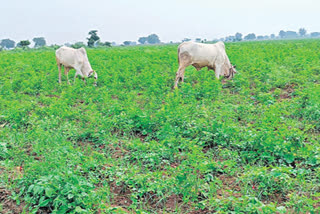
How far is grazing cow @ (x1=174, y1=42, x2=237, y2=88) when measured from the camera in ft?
32.0

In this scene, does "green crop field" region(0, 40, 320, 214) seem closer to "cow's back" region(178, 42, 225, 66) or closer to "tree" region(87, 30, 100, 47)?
"cow's back" region(178, 42, 225, 66)

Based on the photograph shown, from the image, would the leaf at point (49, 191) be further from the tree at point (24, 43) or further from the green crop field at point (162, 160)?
the tree at point (24, 43)

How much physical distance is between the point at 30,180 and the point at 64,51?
8.07m

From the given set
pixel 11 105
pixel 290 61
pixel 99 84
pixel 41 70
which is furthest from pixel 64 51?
pixel 290 61

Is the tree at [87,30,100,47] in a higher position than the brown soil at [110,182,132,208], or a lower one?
higher

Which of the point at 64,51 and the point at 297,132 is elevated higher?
the point at 64,51

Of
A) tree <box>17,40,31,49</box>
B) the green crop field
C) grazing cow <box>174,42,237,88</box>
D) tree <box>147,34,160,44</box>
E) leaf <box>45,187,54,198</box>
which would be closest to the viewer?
leaf <box>45,187,54,198</box>

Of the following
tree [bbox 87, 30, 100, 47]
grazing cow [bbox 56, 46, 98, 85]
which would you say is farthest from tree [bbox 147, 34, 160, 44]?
Result: grazing cow [bbox 56, 46, 98, 85]

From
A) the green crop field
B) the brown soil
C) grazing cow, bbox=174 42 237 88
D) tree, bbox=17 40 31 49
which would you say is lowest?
the brown soil

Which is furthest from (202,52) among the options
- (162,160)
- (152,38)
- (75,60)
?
(152,38)

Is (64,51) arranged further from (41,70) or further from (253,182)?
(253,182)

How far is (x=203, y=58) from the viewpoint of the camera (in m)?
9.95

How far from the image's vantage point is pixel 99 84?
10.1m

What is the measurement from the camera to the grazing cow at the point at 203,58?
9750 millimetres
